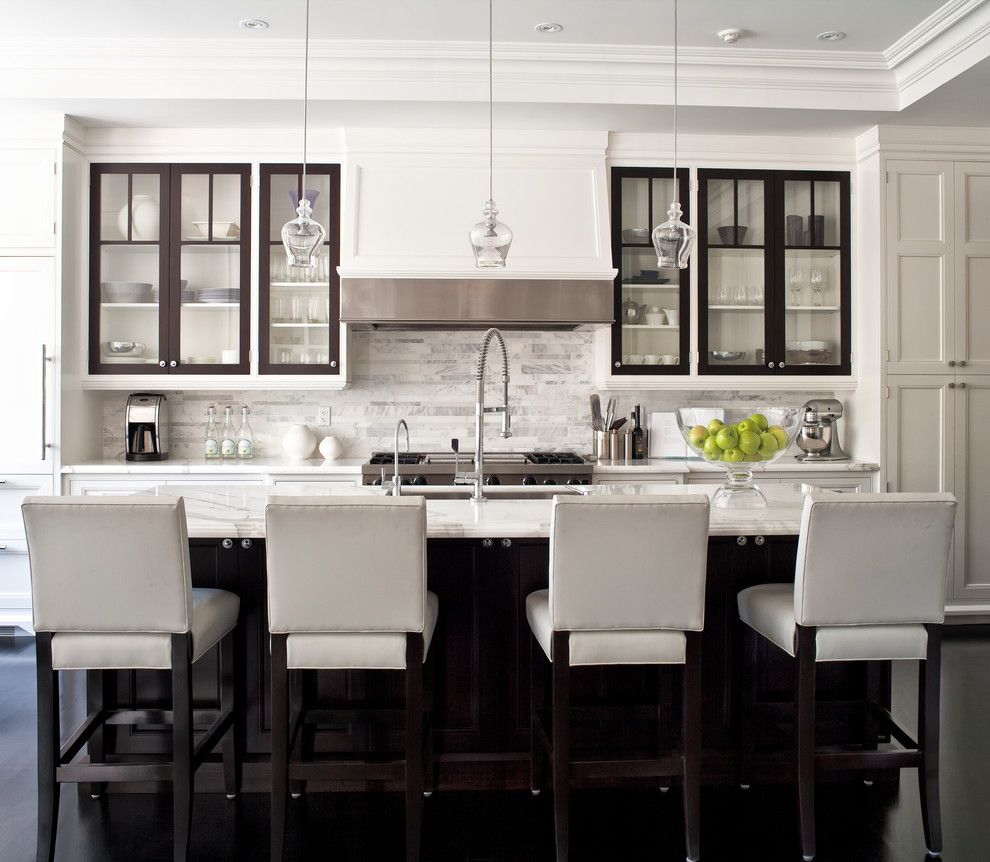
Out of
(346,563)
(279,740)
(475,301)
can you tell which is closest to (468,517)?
(346,563)

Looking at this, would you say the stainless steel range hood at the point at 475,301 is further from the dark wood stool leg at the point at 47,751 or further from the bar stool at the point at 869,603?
the dark wood stool leg at the point at 47,751

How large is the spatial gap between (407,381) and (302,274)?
0.86 meters

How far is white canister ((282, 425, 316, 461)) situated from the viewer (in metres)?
4.51

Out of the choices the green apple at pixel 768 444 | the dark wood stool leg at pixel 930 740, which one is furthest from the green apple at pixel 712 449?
the dark wood stool leg at pixel 930 740

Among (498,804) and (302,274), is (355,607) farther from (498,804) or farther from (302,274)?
(302,274)

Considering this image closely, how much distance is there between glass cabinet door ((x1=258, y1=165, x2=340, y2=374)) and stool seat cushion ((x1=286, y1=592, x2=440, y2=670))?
8.14 feet

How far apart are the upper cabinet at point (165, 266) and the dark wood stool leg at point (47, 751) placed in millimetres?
2461

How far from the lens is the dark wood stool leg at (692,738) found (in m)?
2.10

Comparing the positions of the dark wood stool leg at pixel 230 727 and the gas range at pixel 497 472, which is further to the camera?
the gas range at pixel 497 472

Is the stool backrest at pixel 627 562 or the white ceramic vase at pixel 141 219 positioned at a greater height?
the white ceramic vase at pixel 141 219

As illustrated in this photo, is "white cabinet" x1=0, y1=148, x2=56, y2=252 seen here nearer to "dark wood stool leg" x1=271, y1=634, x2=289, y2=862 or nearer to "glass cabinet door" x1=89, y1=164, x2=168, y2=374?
"glass cabinet door" x1=89, y1=164, x2=168, y2=374

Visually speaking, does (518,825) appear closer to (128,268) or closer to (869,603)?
(869,603)

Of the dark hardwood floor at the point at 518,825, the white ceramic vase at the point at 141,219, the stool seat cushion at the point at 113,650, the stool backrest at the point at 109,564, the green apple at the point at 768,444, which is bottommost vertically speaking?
the dark hardwood floor at the point at 518,825

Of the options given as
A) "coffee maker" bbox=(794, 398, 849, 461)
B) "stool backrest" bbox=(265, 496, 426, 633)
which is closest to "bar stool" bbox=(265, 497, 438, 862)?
"stool backrest" bbox=(265, 496, 426, 633)
